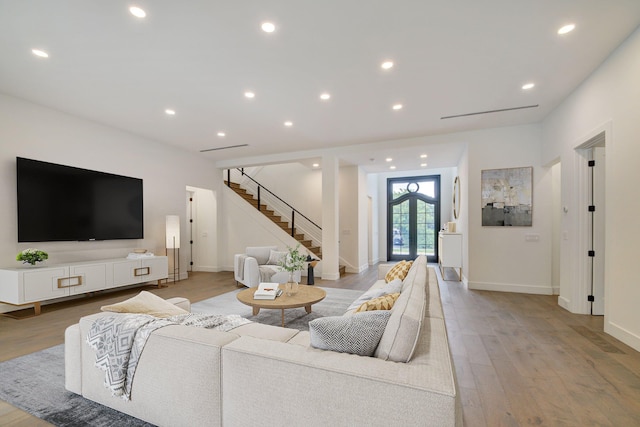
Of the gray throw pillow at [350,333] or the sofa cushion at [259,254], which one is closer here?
the gray throw pillow at [350,333]

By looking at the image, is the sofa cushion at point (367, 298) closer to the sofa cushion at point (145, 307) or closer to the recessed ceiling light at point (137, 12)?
the sofa cushion at point (145, 307)

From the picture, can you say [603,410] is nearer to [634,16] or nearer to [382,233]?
[634,16]

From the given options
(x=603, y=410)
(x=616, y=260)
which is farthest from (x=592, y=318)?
(x=603, y=410)

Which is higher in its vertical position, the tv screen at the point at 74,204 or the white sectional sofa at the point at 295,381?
the tv screen at the point at 74,204

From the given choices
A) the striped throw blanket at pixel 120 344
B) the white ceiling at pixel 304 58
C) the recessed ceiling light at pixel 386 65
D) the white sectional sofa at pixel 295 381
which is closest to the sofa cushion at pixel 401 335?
the white sectional sofa at pixel 295 381

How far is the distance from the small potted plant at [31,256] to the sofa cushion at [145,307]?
3.14 m

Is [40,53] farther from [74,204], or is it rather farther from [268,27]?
[74,204]

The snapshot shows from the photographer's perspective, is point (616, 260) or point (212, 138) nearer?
point (616, 260)

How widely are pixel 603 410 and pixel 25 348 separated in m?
5.02

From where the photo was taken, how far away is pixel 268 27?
260cm

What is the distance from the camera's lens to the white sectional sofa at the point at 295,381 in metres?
1.08

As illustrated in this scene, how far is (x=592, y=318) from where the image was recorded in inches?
148

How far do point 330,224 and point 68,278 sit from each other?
473 cm

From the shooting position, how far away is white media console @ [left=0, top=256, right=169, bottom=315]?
12.6 ft
